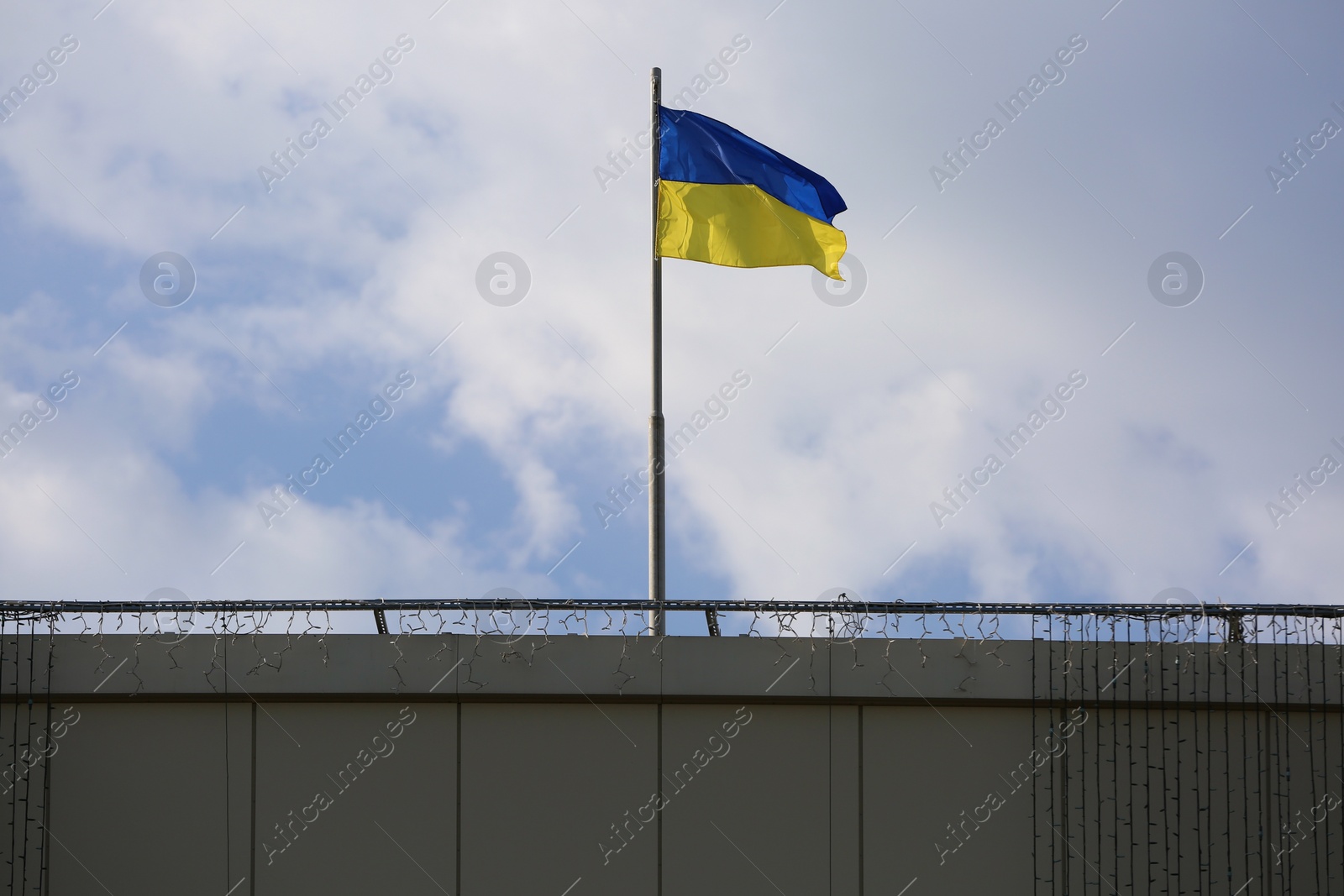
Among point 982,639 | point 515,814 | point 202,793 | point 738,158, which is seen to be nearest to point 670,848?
point 515,814

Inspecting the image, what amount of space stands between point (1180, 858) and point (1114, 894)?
1.62 feet

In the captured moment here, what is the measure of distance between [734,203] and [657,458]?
92.2 inches

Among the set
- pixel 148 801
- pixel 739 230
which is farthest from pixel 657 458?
pixel 148 801

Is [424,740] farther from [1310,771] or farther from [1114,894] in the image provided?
[1310,771]

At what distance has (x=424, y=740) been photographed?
7.51 m

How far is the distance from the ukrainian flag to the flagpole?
81mm

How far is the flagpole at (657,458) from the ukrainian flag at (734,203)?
8 centimetres

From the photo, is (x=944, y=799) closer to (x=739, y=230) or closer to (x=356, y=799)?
(x=356, y=799)

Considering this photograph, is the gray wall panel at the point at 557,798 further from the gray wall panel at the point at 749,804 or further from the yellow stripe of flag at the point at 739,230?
the yellow stripe of flag at the point at 739,230

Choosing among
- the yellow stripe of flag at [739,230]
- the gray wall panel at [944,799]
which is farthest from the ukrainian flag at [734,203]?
the gray wall panel at [944,799]

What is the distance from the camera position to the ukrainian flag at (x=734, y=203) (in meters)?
9.11

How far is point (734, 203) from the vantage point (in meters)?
9.27

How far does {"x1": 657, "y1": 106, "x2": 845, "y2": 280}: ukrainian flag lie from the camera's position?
9.11m

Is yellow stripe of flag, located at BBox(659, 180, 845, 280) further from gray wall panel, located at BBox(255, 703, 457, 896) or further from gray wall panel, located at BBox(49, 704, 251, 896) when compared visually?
gray wall panel, located at BBox(49, 704, 251, 896)
